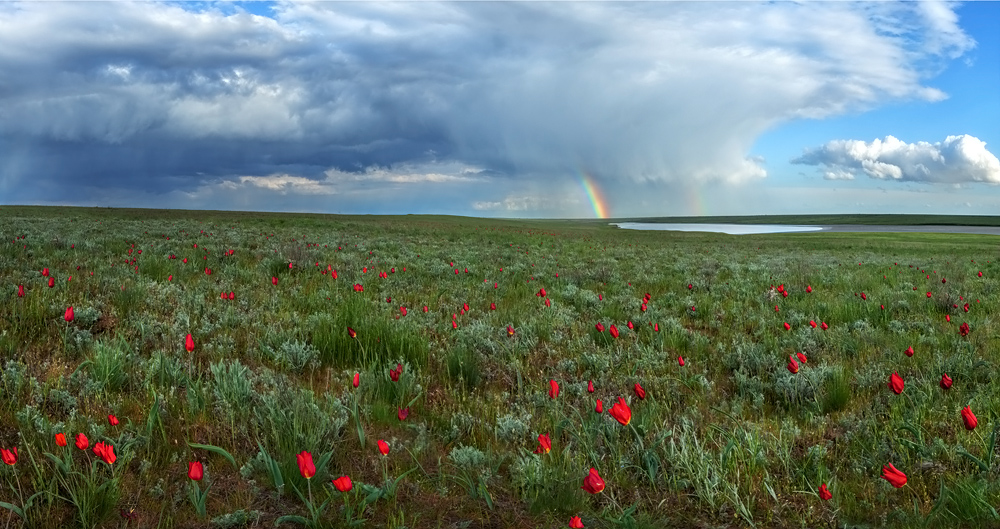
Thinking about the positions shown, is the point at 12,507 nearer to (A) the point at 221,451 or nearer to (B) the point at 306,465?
(A) the point at 221,451

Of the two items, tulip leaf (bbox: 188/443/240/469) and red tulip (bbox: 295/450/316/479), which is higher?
red tulip (bbox: 295/450/316/479)

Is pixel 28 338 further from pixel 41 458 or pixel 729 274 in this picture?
pixel 729 274

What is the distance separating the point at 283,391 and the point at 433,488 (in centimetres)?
155

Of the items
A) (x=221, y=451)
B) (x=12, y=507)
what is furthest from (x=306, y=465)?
(x=12, y=507)

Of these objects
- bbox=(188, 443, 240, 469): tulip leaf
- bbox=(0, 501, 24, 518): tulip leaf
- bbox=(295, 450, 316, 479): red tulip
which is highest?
bbox=(295, 450, 316, 479): red tulip

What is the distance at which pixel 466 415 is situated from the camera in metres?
4.07

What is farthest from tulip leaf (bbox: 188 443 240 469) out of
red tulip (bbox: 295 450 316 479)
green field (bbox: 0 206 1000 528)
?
red tulip (bbox: 295 450 316 479)

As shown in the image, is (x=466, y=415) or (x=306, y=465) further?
(x=466, y=415)

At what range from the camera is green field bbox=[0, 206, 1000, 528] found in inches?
121

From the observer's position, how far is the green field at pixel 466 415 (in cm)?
308

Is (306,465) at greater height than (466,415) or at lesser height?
greater

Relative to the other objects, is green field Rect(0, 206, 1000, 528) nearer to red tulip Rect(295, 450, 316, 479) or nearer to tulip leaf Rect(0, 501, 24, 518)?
tulip leaf Rect(0, 501, 24, 518)

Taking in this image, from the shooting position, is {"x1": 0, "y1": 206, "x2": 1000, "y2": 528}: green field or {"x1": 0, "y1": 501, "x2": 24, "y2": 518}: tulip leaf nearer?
{"x1": 0, "y1": 501, "x2": 24, "y2": 518}: tulip leaf

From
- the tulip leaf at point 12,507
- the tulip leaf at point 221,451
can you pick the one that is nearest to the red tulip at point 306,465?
the tulip leaf at point 221,451
